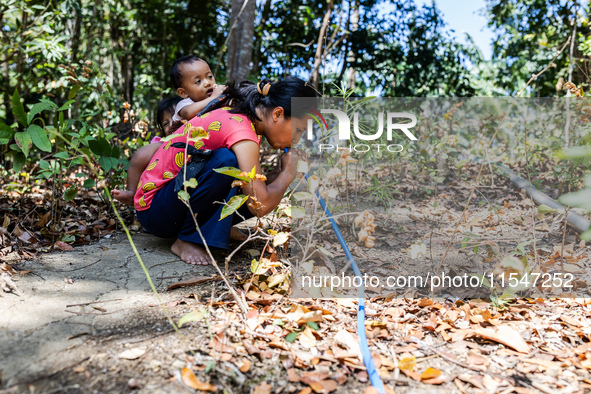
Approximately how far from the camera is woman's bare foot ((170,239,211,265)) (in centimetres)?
177

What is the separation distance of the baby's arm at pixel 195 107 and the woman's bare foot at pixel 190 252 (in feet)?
2.13

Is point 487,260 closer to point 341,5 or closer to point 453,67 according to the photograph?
point 341,5

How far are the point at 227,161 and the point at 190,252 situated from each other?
0.43 meters

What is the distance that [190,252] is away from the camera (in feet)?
5.93

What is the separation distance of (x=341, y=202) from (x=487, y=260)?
2.93 ft

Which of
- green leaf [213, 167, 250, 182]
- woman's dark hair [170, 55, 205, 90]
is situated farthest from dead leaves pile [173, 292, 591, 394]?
woman's dark hair [170, 55, 205, 90]

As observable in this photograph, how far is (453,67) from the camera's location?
5.90 m

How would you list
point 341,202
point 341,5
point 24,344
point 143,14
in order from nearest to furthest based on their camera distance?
point 24,344, point 341,202, point 341,5, point 143,14

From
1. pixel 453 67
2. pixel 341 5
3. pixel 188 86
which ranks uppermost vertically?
pixel 341 5

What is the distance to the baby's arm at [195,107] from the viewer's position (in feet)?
6.95

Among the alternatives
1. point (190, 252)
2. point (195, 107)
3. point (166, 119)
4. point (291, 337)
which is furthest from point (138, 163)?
point (291, 337)

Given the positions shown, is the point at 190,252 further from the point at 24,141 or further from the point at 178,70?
the point at 178,70

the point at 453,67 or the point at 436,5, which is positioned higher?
the point at 436,5

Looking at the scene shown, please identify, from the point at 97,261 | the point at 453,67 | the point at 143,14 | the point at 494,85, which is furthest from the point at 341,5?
the point at 97,261
